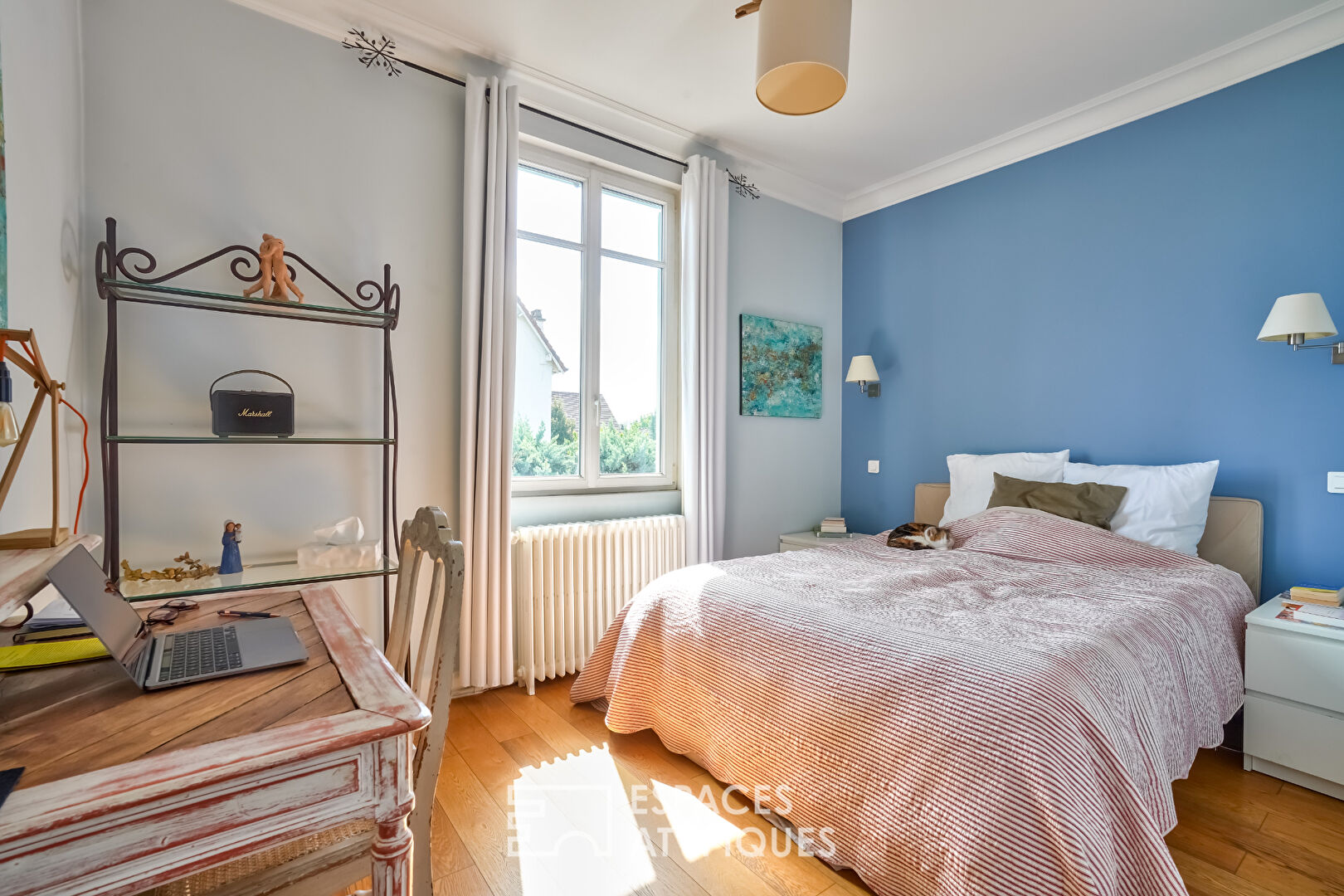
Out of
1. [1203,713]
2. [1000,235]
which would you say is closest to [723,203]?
[1000,235]

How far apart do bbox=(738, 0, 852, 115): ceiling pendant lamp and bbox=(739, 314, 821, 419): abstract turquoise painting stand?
1.68 m

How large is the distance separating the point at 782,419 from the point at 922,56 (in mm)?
2013

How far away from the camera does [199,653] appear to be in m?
1.15

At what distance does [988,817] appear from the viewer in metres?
1.33

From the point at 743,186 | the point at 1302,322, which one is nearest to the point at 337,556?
the point at 743,186

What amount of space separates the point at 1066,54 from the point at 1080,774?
290 cm

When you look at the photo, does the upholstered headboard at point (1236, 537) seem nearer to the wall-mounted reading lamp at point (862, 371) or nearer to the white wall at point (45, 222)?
the wall-mounted reading lamp at point (862, 371)

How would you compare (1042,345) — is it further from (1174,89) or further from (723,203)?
(723,203)

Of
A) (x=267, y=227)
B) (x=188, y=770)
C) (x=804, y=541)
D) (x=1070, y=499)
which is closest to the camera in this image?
(x=188, y=770)

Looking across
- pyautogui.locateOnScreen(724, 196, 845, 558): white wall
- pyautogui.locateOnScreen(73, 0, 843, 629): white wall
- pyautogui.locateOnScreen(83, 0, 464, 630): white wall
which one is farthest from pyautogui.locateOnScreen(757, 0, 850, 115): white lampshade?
pyautogui.locateOnScreen(724, 196, 845, 558): white wall

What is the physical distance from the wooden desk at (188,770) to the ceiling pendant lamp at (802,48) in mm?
2083

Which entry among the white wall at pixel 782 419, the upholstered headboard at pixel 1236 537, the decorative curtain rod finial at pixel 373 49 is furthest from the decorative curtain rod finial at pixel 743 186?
the upholstered headboard at pixel 1236 537

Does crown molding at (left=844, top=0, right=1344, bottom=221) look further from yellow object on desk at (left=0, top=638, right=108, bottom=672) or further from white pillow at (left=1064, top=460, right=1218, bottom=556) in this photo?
yellow object on desk at (left=0, top=638, right=108, bottom=672)

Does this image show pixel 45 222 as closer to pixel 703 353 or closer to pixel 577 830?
pixel 577 830
